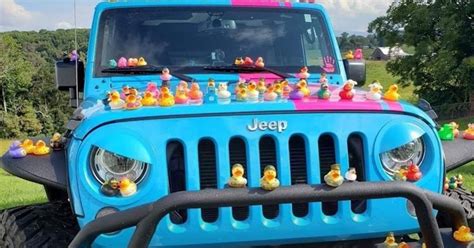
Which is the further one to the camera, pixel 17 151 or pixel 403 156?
pixel 17 151

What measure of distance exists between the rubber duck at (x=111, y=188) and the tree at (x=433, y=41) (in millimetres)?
30150

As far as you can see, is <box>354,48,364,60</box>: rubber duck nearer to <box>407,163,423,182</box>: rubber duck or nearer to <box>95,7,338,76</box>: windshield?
<box>95,7,338,76</box>: windshield

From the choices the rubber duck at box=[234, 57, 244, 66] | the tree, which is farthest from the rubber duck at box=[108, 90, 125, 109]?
the tree

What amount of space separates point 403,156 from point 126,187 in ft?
4.12

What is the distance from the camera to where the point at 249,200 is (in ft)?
7.97

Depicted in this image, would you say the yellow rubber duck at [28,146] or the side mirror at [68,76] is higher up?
the side mirror at [68,76]

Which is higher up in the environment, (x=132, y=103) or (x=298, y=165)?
(x=132, y=103)

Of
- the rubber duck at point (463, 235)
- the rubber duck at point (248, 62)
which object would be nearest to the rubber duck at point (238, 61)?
the rubber duck at point (248, 62)

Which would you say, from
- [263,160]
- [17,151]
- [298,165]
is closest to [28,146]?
[17,151]

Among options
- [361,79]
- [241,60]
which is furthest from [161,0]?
[361,79]

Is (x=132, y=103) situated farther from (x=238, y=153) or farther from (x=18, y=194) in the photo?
(x=18, y=194)

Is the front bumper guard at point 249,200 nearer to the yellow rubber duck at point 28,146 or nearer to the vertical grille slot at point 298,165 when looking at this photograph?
the vertical grille slot at point 298,165

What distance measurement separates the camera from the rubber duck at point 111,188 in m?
2.76

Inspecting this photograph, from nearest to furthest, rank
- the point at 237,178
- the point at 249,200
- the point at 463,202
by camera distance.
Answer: the point at 249,200
the point at 237,178
the point at 463,202
